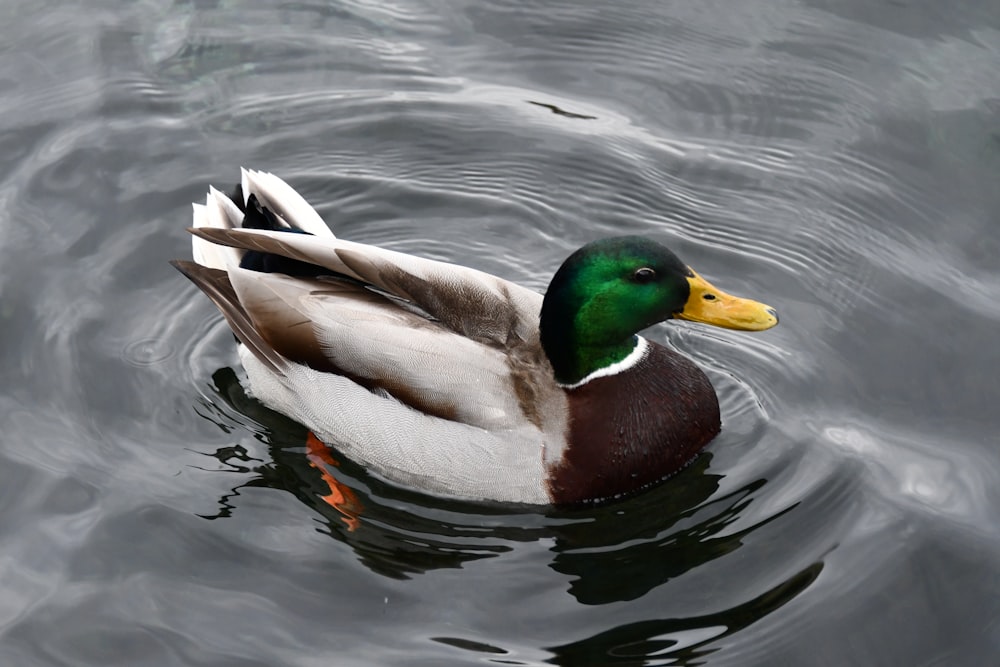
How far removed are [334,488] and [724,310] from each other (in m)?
1.97

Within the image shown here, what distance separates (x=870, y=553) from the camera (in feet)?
19.3

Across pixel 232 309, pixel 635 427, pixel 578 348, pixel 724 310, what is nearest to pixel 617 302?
pixel 578 348

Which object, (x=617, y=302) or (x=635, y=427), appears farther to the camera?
(x=635, y=427)

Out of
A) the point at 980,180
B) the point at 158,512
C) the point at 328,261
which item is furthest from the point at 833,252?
the point at 158,512

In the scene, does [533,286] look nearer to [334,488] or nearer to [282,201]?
[282,201]

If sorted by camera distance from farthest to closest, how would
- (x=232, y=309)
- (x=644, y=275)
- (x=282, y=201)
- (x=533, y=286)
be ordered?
(x=533, y=286)
(x=282, y=201)
(x=232, y=309)
(x=644, y=275)

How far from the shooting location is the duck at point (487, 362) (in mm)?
6000

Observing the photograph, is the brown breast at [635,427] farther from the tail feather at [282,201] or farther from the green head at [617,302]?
the tail feather at [282,201]

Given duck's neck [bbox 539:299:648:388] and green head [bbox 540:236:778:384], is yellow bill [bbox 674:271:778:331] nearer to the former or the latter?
green head [bbox 540:236:778:384]

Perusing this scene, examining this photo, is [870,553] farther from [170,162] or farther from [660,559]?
[170,162]

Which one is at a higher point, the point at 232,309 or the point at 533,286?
the point at 232,309

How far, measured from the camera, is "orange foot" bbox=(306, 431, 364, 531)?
615 cm

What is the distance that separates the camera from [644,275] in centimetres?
598

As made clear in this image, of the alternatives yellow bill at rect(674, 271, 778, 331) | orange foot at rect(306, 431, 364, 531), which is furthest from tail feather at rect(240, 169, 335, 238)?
yellow bill at rect(674, 271, 778, 331)
